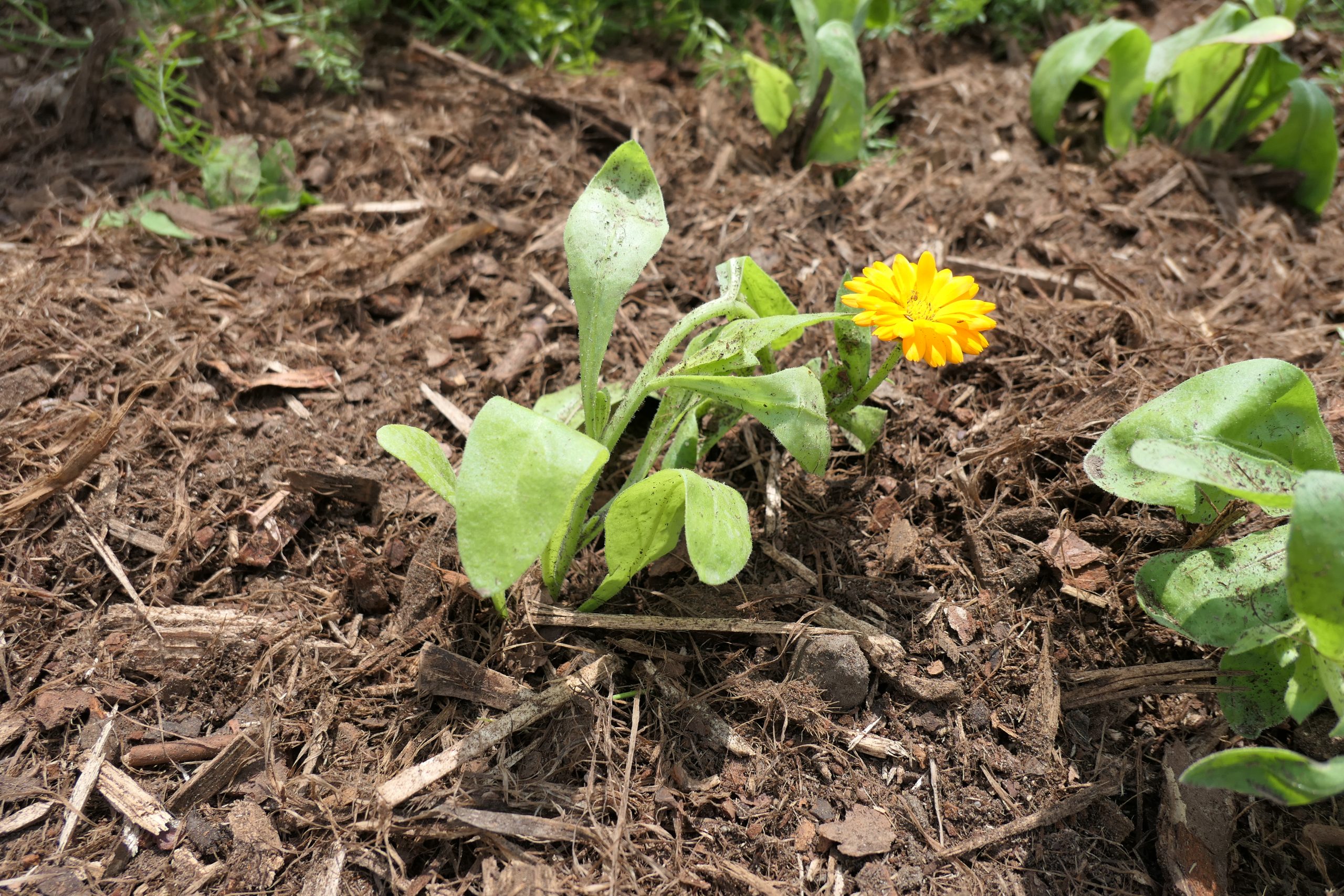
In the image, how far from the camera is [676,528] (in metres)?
1.54

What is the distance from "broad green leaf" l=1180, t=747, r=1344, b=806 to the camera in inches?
44.9

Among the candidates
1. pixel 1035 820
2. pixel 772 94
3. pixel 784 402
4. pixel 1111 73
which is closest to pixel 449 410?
pixel 784 402

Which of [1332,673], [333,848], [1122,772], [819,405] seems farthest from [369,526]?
[1332,673]

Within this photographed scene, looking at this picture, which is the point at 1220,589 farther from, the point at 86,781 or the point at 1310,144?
the point at 86,781

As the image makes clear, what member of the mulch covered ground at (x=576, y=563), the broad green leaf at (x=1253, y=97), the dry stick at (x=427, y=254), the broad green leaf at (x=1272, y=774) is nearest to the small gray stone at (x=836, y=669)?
the mulch covered ground at (x=576, y=563)

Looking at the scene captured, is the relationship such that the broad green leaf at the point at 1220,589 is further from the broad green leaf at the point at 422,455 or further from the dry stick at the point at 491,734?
the broad green leaf at the point at 422,455

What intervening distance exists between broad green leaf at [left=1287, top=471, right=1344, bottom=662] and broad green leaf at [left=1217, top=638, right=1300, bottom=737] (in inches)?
5.9

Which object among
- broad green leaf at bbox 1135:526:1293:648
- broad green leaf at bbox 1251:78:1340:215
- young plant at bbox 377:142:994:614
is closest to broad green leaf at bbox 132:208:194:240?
young plant at bbox 377:142:994:614

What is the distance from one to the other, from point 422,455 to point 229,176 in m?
1.47

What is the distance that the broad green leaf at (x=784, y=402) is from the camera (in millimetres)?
1465

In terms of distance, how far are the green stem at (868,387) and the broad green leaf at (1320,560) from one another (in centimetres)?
70

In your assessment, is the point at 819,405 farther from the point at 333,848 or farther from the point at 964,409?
the point at 333,848

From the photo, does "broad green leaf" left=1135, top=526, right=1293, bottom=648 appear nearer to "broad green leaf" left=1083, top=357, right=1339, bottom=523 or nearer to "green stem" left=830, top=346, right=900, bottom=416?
"broad green leaf" left=1083, top=357, right=1339, bottom=523

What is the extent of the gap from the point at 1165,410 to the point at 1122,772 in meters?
0.68
